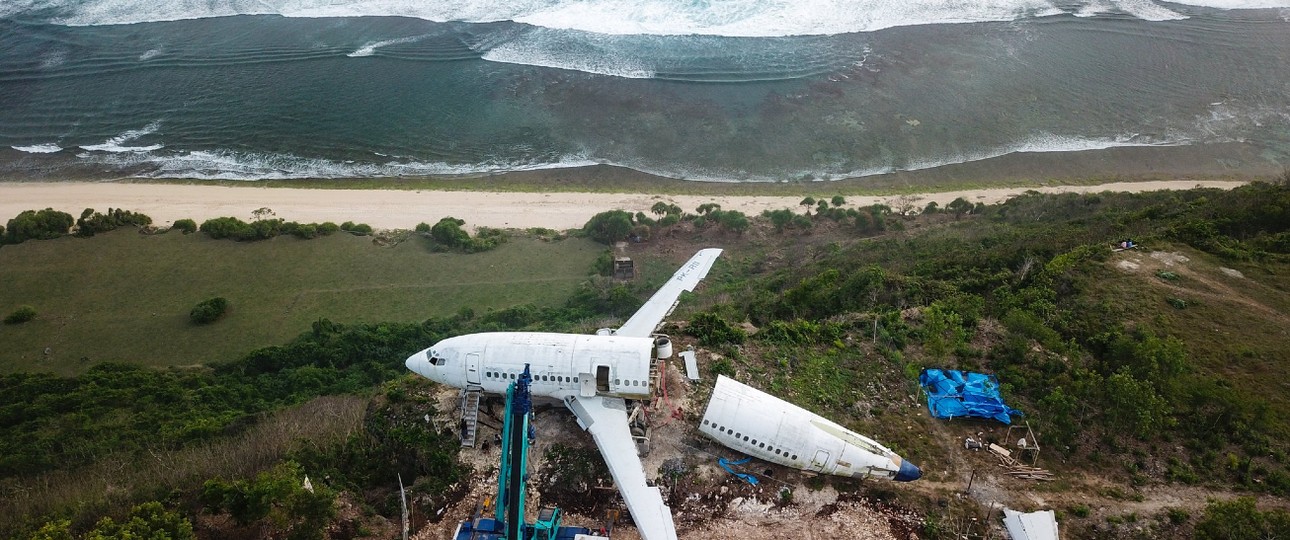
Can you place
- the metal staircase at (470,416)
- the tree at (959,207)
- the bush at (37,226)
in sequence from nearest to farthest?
the metal staircase at (470,416) → the bush at (37,226) → the tree at (959,207)

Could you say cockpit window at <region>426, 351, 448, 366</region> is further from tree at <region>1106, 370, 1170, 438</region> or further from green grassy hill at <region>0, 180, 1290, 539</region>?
tree at <region>1106, 370, 1170, 438</region>

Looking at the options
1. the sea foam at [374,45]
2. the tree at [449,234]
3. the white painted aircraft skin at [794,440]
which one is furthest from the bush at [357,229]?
the white painted aircraft skin at [794,440]

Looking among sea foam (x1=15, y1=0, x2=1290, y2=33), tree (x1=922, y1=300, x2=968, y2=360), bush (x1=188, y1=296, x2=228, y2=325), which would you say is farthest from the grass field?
sea foam (x1=15, y1=0, x2=1290, y2=33)

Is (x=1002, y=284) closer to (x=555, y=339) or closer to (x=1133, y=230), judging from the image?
(x=1133, y=230)

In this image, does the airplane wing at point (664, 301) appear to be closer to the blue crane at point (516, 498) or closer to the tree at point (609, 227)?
the blue crane at point (516, 498)

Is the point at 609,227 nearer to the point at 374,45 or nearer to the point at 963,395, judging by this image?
the point at 963,395

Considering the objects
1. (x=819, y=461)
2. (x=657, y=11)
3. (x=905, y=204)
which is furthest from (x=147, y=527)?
(x=657, y=11)
